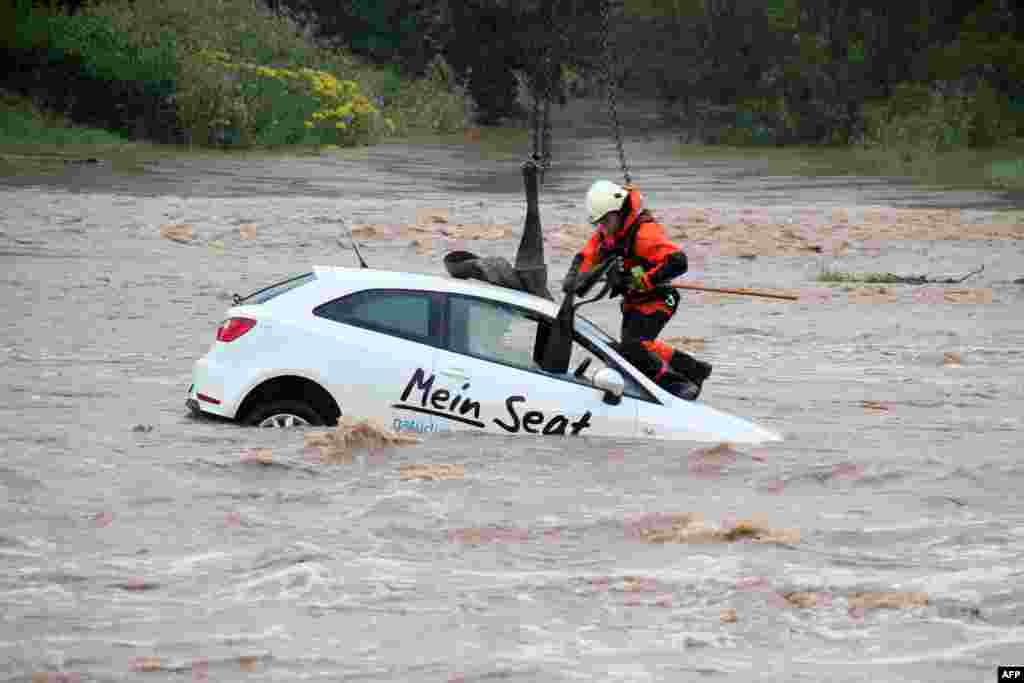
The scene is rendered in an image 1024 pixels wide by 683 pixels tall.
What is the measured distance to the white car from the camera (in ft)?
45.0

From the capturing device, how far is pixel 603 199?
15.6 meters

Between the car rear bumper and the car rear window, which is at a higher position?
the car rear window

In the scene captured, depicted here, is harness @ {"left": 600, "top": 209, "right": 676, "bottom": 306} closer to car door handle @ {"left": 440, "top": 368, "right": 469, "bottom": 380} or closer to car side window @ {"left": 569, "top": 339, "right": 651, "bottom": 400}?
car side window @ {"left": 569, "top": 339, "right": 651, "bottom": 400}

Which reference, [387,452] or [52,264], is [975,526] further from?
[52,264]

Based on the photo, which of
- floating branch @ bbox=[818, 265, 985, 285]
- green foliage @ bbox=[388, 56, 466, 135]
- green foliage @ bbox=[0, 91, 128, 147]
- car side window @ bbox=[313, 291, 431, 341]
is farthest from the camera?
green foliage @ bbox=[388, 56, 466, 135]

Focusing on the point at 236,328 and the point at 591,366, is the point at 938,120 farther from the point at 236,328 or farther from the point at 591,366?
the point at 236,328

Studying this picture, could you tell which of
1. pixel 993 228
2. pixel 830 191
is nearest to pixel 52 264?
pixel 993 228

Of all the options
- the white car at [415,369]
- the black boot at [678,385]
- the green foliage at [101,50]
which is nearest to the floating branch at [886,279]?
the black boot at [678,385]

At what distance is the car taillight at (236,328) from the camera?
13781mm

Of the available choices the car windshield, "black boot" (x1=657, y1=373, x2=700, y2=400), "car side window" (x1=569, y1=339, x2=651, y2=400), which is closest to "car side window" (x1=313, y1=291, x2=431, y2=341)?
"car side window" (x1=569, y1=339, x2=651, y2=400)

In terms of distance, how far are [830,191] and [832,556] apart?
96.7 feet

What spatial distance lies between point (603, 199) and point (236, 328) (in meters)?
3.19

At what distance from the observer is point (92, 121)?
153 ft

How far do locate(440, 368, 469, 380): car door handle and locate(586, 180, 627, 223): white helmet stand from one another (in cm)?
231
